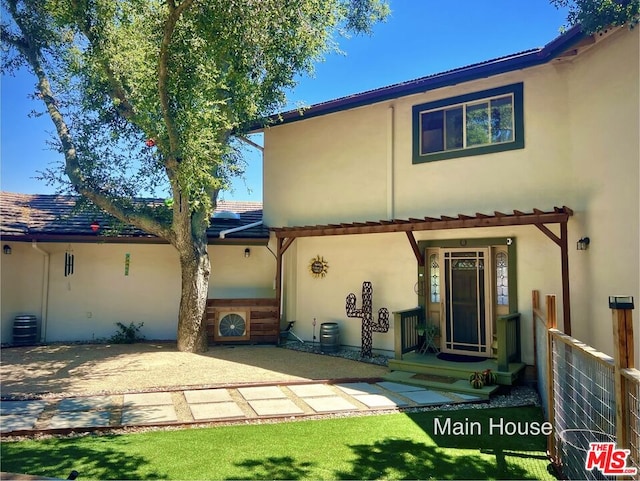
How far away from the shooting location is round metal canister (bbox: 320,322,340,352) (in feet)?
38.4

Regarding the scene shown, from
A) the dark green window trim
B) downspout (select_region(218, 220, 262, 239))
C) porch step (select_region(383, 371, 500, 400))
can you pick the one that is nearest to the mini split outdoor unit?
downspout (select_region(218, 220, 262, 239))

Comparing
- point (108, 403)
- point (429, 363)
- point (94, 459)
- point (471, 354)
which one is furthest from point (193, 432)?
point (471, 354)

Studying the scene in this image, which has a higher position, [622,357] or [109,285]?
[109,285]

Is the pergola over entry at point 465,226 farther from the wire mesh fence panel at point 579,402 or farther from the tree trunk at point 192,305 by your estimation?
the wire mesh fence panel at point 579,402

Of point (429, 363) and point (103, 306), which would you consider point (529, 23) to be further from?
point (103, 306)

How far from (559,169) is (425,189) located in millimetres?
2930

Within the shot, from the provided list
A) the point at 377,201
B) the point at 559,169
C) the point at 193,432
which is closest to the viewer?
the point at 193,432

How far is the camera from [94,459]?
4918 mm

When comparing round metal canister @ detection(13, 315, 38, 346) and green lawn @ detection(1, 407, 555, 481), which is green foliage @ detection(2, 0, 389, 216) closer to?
round metal canister @ detection(13, 315, 38, 346)

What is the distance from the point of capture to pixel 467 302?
1017cm

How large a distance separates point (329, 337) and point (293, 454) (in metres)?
6.58

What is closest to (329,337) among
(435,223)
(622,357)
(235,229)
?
(435,223)

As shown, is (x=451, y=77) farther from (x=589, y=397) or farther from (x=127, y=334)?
(x=127, y=334)

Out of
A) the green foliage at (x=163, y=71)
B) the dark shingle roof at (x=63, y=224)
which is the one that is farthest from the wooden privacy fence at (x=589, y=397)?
the dark shingle roof at (x=63, y=224)
